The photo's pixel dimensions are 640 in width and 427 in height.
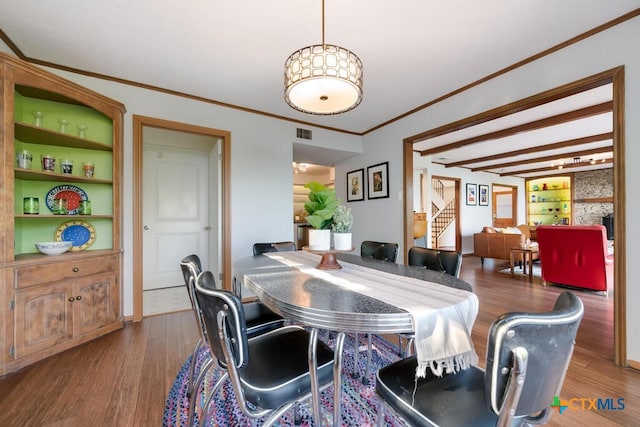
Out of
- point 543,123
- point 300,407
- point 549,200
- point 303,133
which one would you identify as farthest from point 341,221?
point 549,200

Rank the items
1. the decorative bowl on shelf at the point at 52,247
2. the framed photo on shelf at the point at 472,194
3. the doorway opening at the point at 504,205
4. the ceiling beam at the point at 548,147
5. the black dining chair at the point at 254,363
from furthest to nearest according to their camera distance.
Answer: the doorway opening at the point at 504,205, the framed photo on shelf at the point at 472,194, the ceiling beam at the point at 548,147, the decorative bowl on shelf at the point at 52,247, the black dining chair at the point at 254,363

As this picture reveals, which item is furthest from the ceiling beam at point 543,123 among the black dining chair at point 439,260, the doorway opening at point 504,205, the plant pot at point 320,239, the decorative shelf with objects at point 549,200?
the decorative shelf with objects at point 549,200

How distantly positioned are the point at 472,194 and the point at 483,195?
48cm

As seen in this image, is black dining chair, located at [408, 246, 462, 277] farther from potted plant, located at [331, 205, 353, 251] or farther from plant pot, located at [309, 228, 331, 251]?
plant pot, located at [309, 228, 331, 251]

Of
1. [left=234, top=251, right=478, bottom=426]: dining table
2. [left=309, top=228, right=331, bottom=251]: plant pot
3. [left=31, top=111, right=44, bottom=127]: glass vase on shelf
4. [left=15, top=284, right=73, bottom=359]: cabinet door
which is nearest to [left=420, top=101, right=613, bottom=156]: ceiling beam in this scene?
[left=234, top=251, right=478, bottom=426]: dining table

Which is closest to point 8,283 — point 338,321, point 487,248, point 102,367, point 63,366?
point 63,366

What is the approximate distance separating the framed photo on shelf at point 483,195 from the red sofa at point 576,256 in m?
3.74

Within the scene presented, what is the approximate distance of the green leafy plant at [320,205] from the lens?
1.54m

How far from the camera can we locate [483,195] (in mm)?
7406

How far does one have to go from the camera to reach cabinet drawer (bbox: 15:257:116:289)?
179 centimetres

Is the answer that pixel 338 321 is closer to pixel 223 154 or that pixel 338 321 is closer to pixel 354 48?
pixel 354 48

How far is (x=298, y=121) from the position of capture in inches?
143

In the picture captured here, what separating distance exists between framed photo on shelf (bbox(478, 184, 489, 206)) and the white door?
7019 mm

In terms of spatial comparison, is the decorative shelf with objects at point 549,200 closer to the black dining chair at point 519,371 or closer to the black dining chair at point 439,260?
the black dining chair at point 439,260
